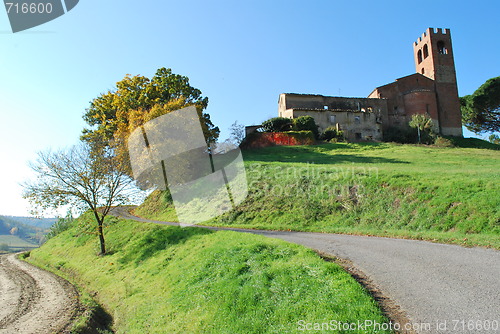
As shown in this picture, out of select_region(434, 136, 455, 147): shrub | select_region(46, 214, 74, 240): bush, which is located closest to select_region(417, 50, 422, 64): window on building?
select_region(434, 136, 455, 147): shrub

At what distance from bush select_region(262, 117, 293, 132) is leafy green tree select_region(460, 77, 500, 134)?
1437 inches

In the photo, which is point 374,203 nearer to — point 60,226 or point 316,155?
point 316,155

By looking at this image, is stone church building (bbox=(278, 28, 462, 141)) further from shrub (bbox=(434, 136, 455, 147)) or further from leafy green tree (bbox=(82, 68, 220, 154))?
leafy green tree (bbox=(82, 68, 220, 154))

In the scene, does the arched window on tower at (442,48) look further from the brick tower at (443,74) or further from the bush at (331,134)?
the bush at (331,134)

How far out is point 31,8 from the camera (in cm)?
824

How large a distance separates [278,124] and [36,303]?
3594 centimetres

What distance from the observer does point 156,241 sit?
636 inches

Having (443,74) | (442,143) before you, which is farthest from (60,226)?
(443,74)

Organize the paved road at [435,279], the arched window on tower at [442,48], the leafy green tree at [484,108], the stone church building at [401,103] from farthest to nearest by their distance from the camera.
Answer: the arched window on tower at [442,48] < the leafy green tree at [484,108] < the stone church building at [401,103] < the paved road at [435,279]

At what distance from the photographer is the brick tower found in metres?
53.2

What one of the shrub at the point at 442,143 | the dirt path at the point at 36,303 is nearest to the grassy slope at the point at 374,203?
the dirt path at the point at 36,303

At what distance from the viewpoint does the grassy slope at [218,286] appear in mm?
6133

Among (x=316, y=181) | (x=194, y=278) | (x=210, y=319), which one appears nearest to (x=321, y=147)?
(x=316, y=181)

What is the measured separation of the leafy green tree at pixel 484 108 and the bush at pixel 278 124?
120 ft
